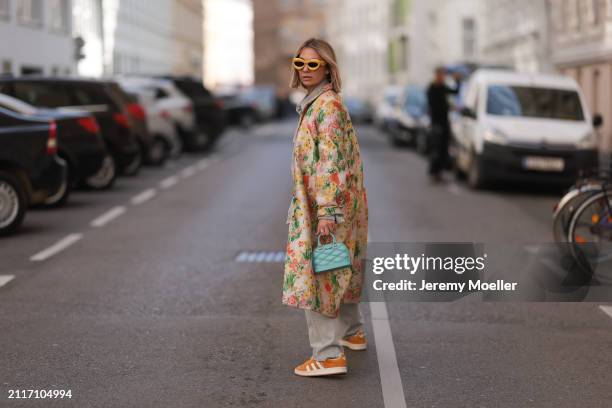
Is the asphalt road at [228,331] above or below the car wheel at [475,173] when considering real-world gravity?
below

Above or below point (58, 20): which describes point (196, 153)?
below

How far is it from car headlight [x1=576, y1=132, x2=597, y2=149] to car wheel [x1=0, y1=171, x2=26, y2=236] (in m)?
8.88

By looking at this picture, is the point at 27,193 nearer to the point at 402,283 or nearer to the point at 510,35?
the point at 402,283

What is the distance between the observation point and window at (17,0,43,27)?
3496 cm

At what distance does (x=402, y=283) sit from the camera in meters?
8.58

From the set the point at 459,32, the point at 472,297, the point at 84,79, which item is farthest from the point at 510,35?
the point at 472,297

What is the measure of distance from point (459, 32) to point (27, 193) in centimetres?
4971

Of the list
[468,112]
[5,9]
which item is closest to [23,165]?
[468,112]

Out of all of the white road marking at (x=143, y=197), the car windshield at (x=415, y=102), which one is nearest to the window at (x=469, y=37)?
the car windshield at (x=415, y=102)

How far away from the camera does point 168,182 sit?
67.7 feet

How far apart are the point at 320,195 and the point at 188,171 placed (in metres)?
18.1

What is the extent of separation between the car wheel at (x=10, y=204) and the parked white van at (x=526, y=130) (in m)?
7.98

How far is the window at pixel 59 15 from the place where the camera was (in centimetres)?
3859

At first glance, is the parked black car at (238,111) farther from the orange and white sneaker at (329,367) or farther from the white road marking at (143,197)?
the orange and white sneaker at (329,367)
